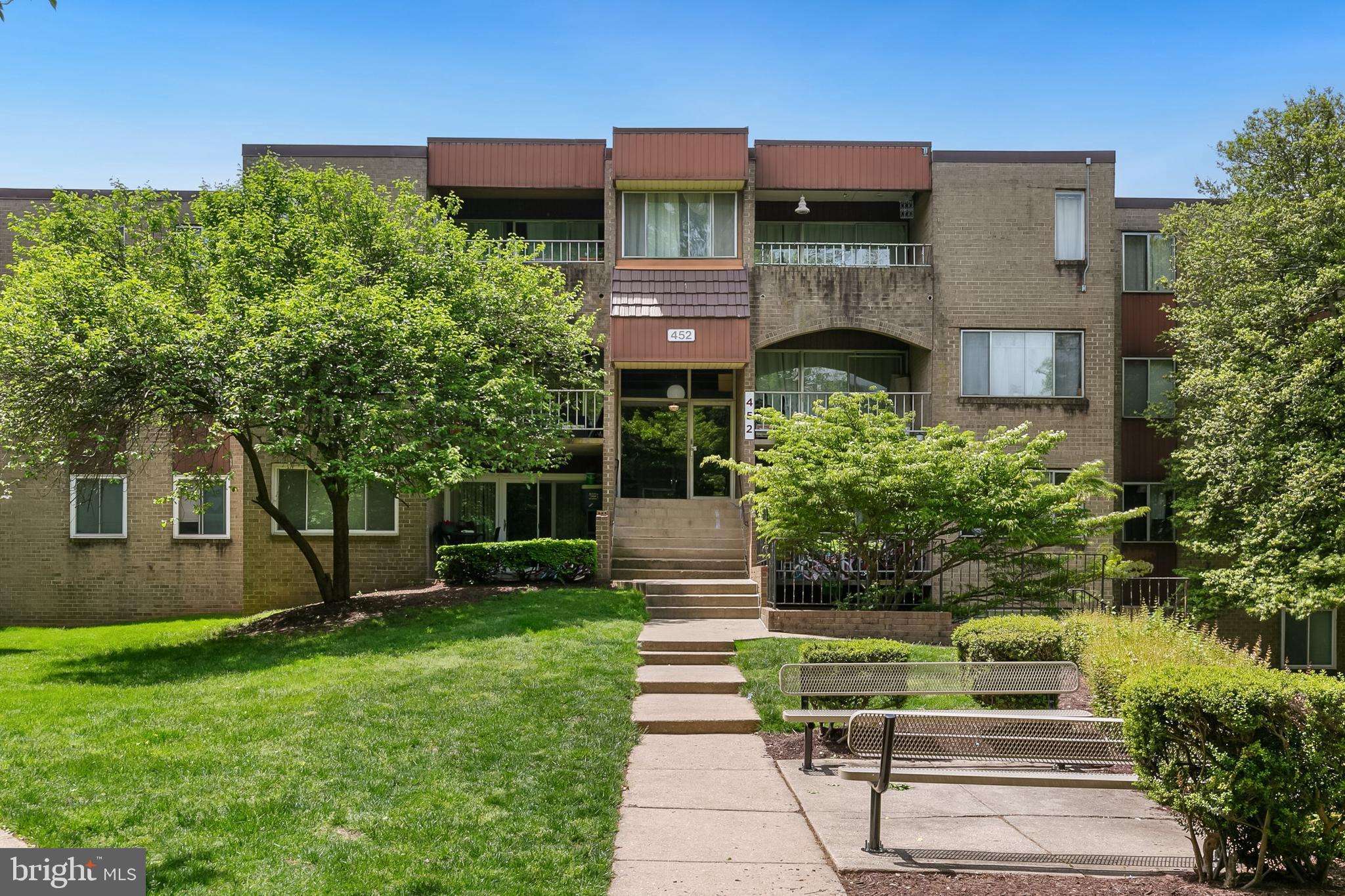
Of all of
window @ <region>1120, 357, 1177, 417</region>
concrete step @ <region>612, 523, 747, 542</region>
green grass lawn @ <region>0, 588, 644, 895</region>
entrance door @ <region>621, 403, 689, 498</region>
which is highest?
window @ <region>1120, 357, 1177, 417</region>

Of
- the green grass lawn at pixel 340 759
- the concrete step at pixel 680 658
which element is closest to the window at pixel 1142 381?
the concrete step at pixel 680 658

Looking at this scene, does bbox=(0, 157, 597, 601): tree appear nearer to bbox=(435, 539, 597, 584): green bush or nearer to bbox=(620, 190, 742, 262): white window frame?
bbox=(435, 539, 597, 584): green bush

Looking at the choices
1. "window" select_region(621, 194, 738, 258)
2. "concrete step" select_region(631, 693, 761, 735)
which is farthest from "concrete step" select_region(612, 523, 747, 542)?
"concrete step" select_region(631, 693, 761, 735)

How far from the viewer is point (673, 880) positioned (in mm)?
5574

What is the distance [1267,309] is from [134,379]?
19488 mm

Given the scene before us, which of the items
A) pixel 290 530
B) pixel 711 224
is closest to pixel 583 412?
pixel 711 224

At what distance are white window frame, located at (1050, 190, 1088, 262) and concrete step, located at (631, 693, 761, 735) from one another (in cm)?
1546

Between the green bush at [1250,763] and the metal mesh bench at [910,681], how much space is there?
2594 mm

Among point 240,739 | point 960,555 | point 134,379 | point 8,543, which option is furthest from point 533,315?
point 8,543

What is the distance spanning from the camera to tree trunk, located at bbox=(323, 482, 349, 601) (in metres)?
18.0

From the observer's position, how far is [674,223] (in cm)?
2300

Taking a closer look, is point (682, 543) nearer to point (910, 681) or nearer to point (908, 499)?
point (908, 499)

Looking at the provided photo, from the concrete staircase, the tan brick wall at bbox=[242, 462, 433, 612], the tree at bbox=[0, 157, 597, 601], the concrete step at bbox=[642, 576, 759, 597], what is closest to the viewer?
the concrete staircase

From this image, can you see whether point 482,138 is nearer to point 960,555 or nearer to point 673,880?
point 960,555
